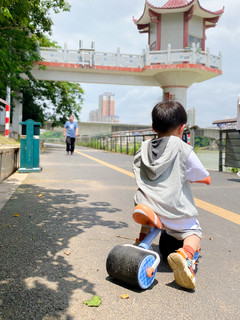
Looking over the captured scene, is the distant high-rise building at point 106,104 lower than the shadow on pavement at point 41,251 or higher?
higher

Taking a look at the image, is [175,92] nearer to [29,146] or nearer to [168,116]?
[29,146]

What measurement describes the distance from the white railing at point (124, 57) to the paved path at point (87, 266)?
2031 centimetres

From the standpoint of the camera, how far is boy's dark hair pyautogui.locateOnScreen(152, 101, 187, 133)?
7.57 ft

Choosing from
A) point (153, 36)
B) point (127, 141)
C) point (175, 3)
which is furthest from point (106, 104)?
point (127, 141)

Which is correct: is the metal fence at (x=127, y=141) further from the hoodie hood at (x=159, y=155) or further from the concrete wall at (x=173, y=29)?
the hoodie hood at (x=159, y=155)

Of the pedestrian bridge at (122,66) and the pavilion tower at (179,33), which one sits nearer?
the pedestrian bridge at (122,66)

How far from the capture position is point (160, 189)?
221cm

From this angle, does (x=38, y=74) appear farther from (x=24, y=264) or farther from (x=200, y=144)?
(x=24, y=264)

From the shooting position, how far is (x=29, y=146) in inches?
303

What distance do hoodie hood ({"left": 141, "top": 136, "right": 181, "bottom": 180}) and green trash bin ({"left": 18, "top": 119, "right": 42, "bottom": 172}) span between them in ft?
19.1

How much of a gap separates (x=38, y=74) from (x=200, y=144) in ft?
51.0

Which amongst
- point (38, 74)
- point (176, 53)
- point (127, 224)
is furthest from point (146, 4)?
point (127, 224)

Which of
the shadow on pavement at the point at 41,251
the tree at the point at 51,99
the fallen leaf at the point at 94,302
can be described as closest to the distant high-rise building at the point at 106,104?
the tree at the point at 51,99

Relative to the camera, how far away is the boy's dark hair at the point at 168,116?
231 centimetres
